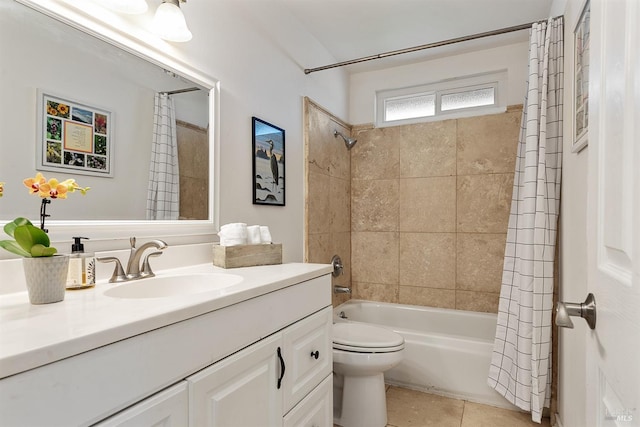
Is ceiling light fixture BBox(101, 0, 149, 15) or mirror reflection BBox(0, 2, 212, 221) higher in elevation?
ceiling light fixture BBox(101, 0, 149, 15)

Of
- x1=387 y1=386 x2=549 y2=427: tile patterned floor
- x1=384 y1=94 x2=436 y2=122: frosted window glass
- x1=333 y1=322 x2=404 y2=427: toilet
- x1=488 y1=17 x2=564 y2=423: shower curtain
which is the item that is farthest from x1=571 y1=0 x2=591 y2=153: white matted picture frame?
x1=387 y1=386 x2=549 y2=427: tile patterned floor

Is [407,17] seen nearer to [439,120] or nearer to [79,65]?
[439,120]

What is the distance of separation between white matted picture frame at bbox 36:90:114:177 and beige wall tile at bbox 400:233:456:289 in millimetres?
2334

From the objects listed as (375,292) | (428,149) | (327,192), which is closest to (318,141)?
(327,192)

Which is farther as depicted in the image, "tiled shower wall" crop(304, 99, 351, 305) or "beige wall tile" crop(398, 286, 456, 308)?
"beige wall tile" crop(398, 286, 456, 308)

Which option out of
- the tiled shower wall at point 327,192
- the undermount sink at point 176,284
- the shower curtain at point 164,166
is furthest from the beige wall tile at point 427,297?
the shower curtain at point 164,166

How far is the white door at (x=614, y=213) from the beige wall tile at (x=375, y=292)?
2.28 m

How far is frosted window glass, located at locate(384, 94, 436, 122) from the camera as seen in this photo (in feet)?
9.83

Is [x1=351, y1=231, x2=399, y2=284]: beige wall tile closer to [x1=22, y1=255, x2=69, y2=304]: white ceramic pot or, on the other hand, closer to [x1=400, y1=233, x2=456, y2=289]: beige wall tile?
[x1=400, y1=233, x2=456, y2=289]: beige wall tile

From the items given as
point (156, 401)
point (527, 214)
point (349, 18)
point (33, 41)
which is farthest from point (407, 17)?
point (156, 401)

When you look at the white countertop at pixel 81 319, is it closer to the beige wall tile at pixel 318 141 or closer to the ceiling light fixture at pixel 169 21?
the ceiling light fixture at pixel 169 21

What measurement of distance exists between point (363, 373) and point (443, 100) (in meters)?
2.29

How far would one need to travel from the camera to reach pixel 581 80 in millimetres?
1457

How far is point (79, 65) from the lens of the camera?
1.12 metres
